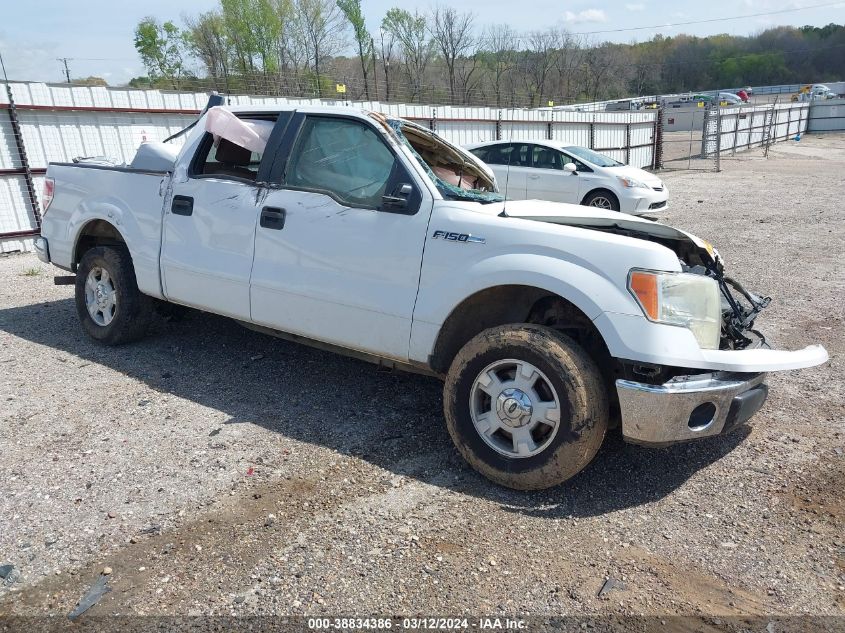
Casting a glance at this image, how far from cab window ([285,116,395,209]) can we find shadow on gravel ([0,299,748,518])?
4.72ft

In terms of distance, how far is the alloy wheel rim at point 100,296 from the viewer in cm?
569

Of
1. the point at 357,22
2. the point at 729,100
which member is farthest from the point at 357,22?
the point at 729,100

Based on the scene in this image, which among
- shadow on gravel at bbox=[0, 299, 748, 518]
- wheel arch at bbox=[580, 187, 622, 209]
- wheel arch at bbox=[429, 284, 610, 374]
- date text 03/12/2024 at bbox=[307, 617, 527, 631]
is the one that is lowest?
wheel arch at bbox=[580, 187, 622, 209]

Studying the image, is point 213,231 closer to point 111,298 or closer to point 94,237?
point 111,298

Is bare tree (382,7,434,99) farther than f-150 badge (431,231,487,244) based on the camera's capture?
Yes

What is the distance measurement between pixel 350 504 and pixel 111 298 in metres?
3.32

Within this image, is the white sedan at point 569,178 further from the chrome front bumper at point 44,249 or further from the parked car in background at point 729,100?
the parked car in background at point 729,100

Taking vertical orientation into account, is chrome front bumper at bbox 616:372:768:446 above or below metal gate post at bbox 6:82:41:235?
below

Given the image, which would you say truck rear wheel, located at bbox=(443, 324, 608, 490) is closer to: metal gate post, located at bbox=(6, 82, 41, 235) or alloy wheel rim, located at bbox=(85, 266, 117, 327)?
alloy wheel rim, located at bbox=(85, 266, 117, 327)

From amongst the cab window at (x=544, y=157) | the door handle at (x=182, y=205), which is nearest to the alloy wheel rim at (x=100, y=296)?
the door handle at (x=182, y=205)

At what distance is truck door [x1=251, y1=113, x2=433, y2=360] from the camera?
156 inches

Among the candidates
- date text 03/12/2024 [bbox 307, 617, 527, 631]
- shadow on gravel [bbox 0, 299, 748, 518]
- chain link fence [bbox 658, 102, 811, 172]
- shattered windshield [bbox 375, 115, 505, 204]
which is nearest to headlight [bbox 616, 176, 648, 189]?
shattered windshield [bbox 375, 115, 505, 204]

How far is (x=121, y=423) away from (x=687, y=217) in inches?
492

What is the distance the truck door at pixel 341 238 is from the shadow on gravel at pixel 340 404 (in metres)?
0.57
